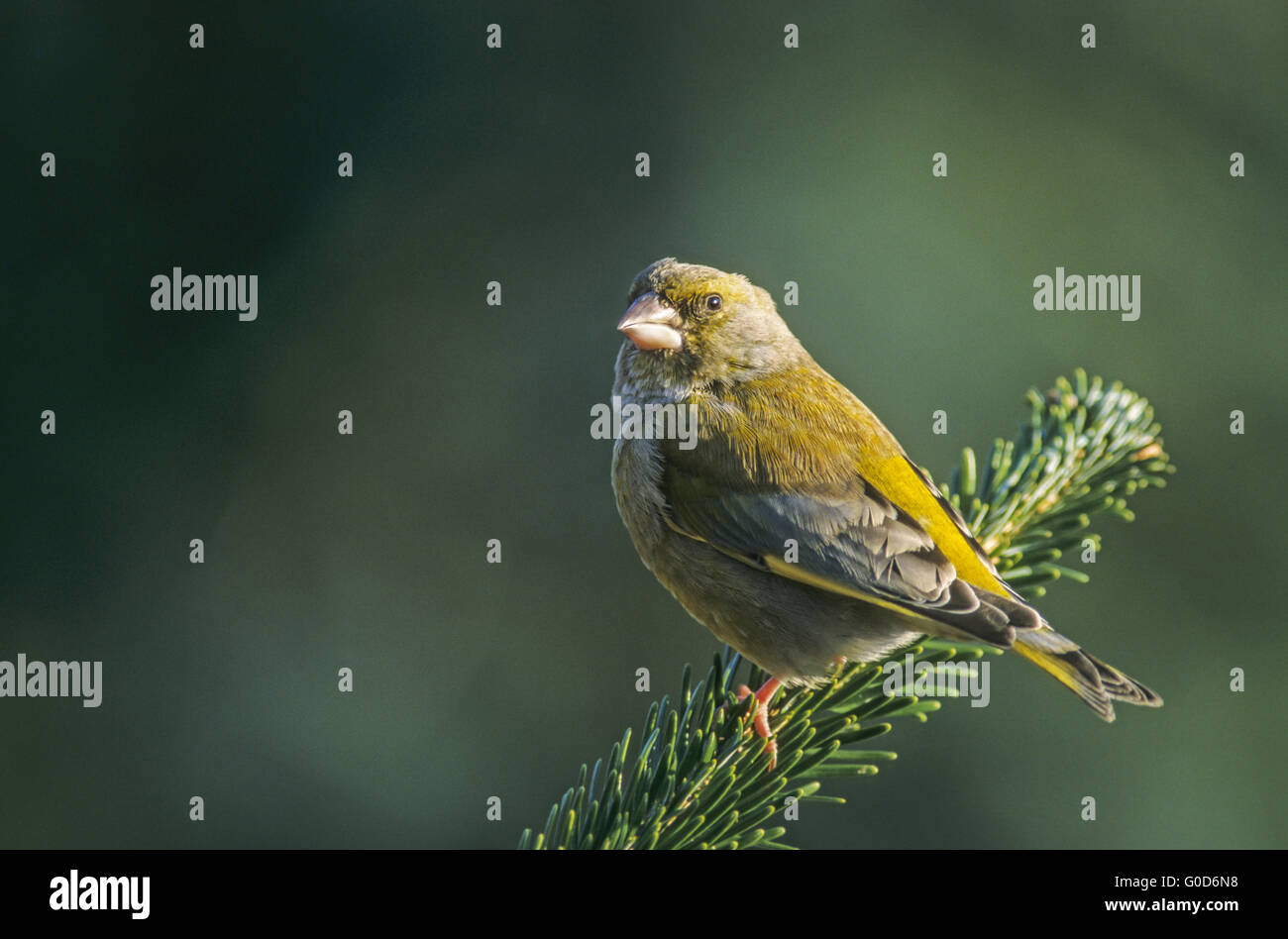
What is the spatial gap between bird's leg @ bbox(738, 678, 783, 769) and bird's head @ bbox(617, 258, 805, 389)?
3.28ft

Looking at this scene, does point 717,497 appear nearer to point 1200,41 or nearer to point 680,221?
point 680,221

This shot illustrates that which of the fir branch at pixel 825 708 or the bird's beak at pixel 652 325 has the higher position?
the bird's beak at pixel 652 325

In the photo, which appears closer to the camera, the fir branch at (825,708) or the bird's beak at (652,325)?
the fir branch at (825,708)

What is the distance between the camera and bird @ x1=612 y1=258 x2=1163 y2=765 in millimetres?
2975

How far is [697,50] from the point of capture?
827cm

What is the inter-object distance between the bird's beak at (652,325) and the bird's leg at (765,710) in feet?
3.62

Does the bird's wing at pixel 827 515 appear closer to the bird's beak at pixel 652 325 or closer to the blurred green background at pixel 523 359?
the bird's beak at pixel 652 325

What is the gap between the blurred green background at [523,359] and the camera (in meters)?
6.65

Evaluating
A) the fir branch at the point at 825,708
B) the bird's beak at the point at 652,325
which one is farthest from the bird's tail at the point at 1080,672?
the bird's beak at the point at 652,325

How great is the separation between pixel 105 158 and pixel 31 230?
680mm

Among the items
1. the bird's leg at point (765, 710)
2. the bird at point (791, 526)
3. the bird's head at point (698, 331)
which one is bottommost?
the bird's leg at point (765, 710)

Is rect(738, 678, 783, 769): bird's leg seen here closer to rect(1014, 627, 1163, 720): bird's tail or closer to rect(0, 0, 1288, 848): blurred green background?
rect(1014, 627, 1163, 720): bird's tail

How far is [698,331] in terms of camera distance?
3.86m
